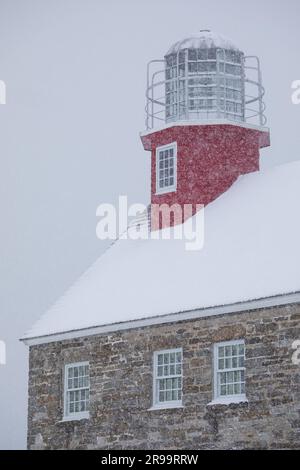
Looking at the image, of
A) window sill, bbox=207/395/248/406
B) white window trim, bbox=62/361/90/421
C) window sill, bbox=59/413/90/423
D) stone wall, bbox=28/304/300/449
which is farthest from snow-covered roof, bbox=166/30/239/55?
window sill, bbox=207/395/248/406

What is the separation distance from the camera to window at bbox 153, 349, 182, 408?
28.7 metres

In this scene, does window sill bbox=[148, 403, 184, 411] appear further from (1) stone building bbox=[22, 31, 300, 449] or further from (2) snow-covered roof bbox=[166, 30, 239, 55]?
(2) snow-covered roof bbox=[166, 30, 239, 55]

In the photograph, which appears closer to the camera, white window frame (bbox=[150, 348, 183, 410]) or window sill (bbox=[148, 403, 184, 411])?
window sill (bbox=[148, 403, 184, 411])

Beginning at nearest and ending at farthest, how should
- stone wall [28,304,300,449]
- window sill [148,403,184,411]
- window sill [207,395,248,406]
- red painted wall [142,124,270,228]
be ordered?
1. stone wall [28,304,300,449]
2. window sill [207,395,248,406]
3. window sill [148,403,184,411]
4. red painted wall [142,124,270,228]

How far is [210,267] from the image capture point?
29.8 metres

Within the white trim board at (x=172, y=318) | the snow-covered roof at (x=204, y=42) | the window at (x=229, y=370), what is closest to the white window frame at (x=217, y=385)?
the window at (x=229, y=370)

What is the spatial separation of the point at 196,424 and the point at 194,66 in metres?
12.9

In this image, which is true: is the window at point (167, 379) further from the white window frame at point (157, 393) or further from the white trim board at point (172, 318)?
the white trim board at point (172, 318)

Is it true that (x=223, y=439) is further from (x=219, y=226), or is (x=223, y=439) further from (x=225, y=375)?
(x=219, y=226)

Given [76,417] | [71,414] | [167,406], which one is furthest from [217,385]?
[71,414]

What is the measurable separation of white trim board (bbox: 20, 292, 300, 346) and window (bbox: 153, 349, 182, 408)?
80 cm

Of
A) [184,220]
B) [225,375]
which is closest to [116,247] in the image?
[184,220]

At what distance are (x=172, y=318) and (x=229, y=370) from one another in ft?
6.82

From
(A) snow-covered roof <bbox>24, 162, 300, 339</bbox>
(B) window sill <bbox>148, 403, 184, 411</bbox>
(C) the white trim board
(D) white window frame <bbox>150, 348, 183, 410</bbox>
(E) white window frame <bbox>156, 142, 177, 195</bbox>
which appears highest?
(E) white window frame <bbox>156, 142, 177, 195</bbox>
